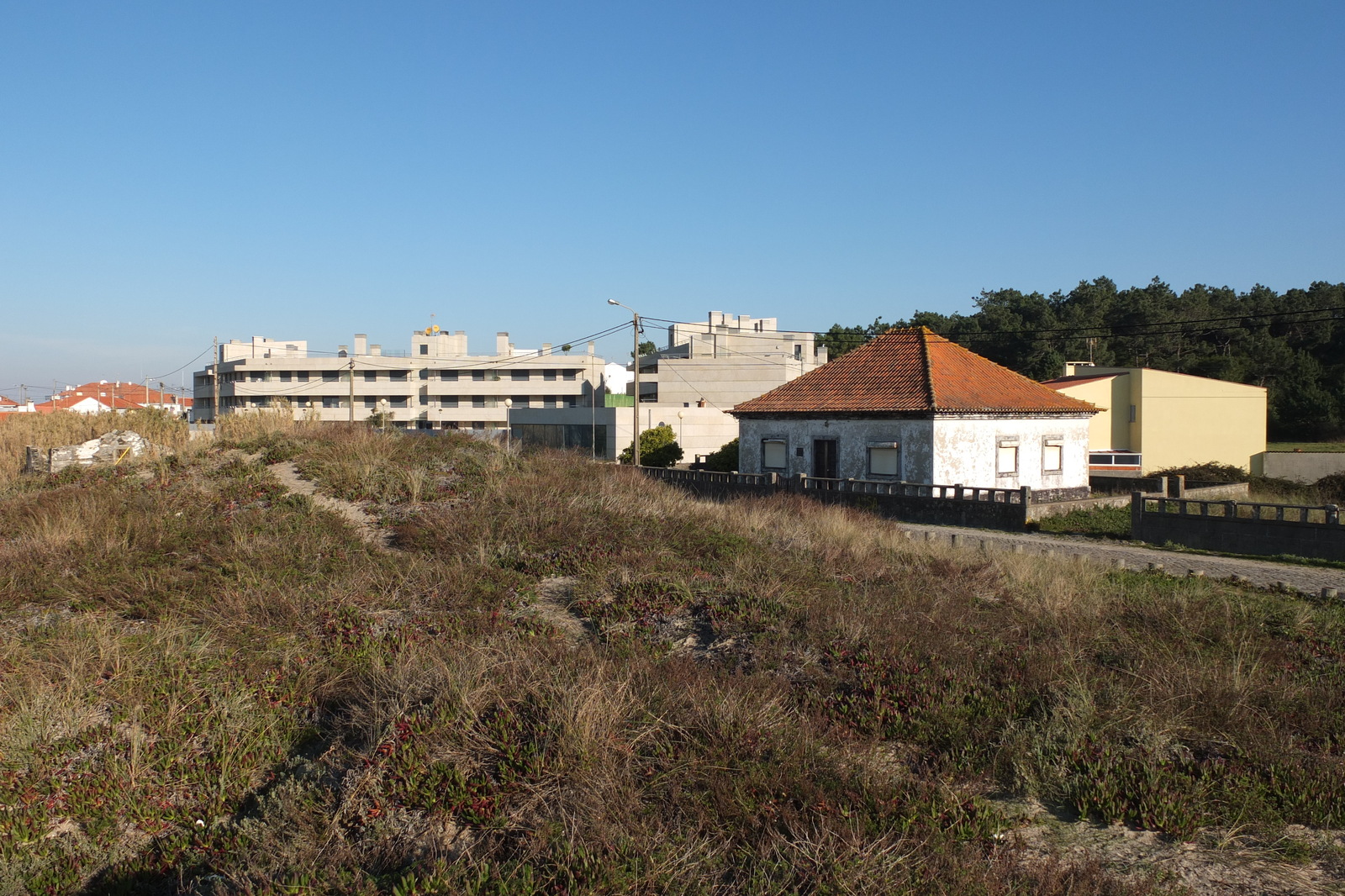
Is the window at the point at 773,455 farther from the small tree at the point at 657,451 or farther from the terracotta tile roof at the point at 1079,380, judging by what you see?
the terracotta tile roof at the point at 1079,380

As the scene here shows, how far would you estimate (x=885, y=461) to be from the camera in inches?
1086

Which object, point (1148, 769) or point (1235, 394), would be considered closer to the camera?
point (1148, 769)

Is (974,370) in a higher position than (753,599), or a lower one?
higher

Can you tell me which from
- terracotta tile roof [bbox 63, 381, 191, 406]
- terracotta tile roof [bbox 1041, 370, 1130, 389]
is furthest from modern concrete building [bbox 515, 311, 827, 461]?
→ terracotta tile roof [bbox 63, 381, 191, 406]

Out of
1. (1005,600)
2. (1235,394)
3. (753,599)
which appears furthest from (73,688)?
(1235,394)

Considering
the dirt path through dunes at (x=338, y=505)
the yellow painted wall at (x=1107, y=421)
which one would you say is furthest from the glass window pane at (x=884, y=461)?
the dirt path through dunes at (x=338, y=505)

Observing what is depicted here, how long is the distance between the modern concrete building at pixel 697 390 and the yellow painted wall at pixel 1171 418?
16.3m

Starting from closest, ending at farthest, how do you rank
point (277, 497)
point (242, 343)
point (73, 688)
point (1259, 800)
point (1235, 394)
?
point (1259, 800) < point (73, 688) < point (277, 497) < point (1235, 394) < point (242, 343)

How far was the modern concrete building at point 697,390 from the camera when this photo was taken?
4606 cm

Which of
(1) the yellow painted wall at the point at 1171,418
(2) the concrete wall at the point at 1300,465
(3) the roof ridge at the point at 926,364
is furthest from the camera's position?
(1) the yellow painted wall at the point at 1171,418

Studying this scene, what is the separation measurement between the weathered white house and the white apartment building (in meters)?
47.0

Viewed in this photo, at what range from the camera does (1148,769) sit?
594 cm

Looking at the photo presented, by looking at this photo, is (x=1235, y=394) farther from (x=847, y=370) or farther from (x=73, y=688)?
(x=73, y=688)

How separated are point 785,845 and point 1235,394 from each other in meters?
42.2
